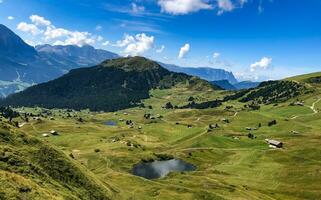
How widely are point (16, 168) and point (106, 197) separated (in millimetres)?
28200

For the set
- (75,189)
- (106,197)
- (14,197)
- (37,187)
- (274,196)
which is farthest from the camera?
(274,196)

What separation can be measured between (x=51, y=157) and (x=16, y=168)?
15.8m

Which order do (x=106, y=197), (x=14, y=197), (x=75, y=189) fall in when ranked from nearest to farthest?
1. (x=14, y=197)
2. (x=75, y=189)
3. (x=106, y=197)

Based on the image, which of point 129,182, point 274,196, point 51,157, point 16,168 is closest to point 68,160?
point 51,157

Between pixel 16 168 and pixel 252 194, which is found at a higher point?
pixel 16 168

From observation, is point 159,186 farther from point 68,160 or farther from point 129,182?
point 68,160

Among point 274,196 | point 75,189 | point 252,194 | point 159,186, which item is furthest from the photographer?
A: point 274,196

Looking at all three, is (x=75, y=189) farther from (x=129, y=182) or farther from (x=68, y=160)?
(x=129, y=182)

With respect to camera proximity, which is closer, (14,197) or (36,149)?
(14,197)

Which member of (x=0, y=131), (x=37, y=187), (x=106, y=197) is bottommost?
(x=106, y=197)

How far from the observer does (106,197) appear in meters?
113

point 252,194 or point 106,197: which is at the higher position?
point 106,197

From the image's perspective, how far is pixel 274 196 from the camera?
196 metres

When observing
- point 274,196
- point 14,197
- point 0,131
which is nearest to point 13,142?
point 0,131
